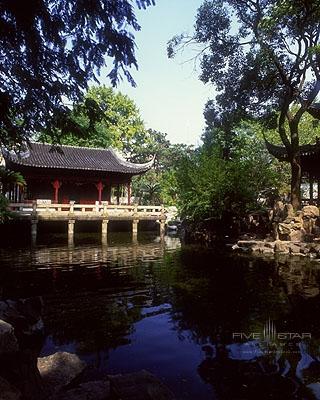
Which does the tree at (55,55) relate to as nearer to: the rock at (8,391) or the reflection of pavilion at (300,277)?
the rock at (8,391)

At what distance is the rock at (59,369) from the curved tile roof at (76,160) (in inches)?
823

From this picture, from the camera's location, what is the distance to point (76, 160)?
27922 millimetres

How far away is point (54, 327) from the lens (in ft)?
22.8

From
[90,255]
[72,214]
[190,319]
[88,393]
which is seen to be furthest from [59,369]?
[72,214]

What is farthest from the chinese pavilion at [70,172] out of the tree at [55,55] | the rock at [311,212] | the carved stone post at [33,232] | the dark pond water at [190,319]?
the tree at [55,55]

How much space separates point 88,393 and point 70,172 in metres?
24.3

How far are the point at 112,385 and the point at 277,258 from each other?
41.2ft

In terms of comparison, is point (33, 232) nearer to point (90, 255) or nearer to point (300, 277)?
point (90, 255)

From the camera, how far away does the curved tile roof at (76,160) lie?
82.6 feet

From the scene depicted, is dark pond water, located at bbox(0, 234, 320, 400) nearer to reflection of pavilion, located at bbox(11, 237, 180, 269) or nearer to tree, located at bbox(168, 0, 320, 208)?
reflection of pavilion, located at bbox(11, 237, 180, 269)

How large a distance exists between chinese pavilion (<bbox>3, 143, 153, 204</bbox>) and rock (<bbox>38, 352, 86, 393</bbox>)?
841 inches

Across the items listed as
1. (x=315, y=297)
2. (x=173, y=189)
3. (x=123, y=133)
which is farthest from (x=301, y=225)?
(x=123, y=133)

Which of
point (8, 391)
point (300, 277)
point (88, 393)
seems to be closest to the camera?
point (8, 391)

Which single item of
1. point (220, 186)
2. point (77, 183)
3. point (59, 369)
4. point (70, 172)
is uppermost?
point (70, 172)
